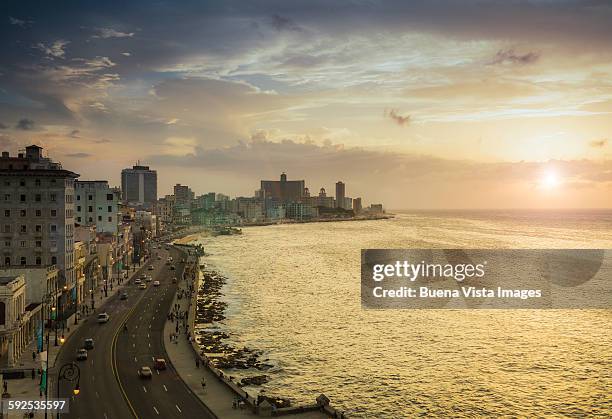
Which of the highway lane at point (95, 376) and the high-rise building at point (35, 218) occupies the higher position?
the high-rise building at point (35, 218)

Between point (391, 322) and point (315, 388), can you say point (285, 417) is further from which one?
point (391, 322)

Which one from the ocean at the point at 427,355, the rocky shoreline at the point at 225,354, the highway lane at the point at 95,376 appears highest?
the highway lane at the point at 95,376

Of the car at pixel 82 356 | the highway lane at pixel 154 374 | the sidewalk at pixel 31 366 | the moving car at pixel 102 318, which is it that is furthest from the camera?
the moving car at pixel 102 318

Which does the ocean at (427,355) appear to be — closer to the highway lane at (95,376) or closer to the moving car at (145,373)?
the moving car at (145,373)

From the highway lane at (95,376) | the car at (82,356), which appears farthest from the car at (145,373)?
the car at (82,356)

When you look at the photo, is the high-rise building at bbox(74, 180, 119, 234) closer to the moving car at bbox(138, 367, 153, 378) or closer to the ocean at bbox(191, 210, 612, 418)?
the ocean at bbox(191, 210, 612, 418)

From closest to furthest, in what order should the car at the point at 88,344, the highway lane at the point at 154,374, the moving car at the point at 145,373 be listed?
the highway lane at the point at 154,374 → the moving car at the point at 145,373 → the car at the point at 88,344

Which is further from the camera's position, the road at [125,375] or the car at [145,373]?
the car at [145,373]

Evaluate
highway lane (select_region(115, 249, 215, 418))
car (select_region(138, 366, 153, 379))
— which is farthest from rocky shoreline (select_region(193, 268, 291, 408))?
car (select_region(138, 366, 153, 379))
